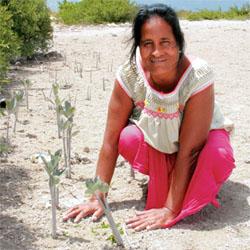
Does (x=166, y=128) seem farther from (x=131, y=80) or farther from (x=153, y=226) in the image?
(x=153, y=226)

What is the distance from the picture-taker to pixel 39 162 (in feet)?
→ 13.3

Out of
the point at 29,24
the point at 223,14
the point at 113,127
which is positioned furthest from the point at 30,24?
the point at 223,14

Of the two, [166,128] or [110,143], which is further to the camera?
[110,143]

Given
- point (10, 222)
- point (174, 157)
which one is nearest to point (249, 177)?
point (174, 157)

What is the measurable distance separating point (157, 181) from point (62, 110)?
773 mm

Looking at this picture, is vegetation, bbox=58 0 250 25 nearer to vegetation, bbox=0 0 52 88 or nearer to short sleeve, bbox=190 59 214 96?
vegetation, bbox=0 0 52 88

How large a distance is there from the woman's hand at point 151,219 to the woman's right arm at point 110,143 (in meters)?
0.22

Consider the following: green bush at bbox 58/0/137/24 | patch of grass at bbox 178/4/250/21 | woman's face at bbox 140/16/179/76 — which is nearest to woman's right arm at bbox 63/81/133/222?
woman's face at bbox 140/16/179/76

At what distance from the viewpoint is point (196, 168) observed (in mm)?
3135

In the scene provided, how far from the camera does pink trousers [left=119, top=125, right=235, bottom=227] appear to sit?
122 inches

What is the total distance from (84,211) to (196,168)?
65cm

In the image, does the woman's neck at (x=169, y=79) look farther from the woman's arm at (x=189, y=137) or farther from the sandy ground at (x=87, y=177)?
the sandy ground at (x=87, y=177)

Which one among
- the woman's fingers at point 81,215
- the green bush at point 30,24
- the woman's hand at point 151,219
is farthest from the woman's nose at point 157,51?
the green bush at point 30,24

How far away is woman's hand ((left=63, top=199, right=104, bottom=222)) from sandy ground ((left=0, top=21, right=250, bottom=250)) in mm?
37
